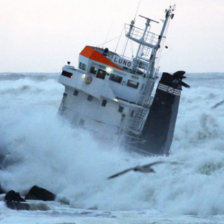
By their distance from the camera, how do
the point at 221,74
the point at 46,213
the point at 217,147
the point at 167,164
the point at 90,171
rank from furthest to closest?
1. the point at 221,74
2. the point at 217,147
3. the point at 90,171
4. the point at 167,164
5. the point at 46,213

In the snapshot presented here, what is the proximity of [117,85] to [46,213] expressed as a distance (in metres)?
12.0

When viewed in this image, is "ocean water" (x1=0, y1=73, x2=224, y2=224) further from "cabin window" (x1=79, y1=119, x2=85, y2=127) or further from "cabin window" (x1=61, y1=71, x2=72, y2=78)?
"cabin window" (x1=61, y1=71, x2=72, y2=78)

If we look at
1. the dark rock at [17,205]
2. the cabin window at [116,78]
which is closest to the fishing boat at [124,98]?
the cabin window at [116,78]

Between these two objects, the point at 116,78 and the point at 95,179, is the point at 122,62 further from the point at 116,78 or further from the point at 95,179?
the point at 95,179

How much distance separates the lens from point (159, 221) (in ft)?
52.9

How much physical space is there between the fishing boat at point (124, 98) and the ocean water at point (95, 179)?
2.79ft

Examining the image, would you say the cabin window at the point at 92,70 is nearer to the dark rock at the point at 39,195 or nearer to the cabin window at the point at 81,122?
the cabin window at the point at 81,122

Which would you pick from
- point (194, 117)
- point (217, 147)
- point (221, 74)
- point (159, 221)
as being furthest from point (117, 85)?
point (221, 74)

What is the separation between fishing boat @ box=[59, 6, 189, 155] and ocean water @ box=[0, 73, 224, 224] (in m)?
0.85

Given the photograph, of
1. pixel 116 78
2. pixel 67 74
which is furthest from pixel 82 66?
pixel 116 78

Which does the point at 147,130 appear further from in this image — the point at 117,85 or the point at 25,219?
the point at 25,219

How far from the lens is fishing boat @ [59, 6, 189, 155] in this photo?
89.1 feet

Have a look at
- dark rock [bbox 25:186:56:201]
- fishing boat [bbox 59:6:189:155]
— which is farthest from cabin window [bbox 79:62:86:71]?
dark rock [bbox 25:186:56:201]

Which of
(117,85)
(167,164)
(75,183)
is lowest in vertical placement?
(75,183)
